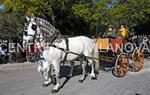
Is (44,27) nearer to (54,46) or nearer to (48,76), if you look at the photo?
(54,46)

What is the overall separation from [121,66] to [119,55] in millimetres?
412

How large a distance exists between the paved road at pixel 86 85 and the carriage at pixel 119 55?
0.31 meters

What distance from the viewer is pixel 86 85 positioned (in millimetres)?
12492

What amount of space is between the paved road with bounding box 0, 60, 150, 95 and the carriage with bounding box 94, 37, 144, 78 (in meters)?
0.31

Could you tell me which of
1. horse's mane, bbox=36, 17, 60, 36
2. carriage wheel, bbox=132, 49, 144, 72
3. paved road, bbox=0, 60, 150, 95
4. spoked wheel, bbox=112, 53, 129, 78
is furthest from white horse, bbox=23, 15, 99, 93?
carriage wheel, bbox=132, 49, 144, 72

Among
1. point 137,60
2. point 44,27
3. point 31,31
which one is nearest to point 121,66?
point 137,60

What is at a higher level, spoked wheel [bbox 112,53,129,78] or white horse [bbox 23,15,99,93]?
white horse [bbox 23,15,99,93]

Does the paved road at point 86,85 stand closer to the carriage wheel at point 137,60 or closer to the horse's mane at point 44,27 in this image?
the carriage wheel at point 137,60

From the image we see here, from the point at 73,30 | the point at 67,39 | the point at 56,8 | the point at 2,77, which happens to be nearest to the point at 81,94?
the point at 67,39

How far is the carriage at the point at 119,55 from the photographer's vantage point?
13727mm

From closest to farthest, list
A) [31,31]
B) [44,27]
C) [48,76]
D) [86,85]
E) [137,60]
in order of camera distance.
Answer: [31,31] → [44,27] → [86,85] → [48,76] → [137,60]

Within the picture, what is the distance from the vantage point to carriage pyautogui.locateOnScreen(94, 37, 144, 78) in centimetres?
1373

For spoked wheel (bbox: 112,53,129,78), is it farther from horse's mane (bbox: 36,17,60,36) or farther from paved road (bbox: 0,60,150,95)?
horse's mane (bbox: 36,17,60,36)

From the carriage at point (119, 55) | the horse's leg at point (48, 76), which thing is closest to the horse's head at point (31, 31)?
the horse's leg at point (48, 76)
